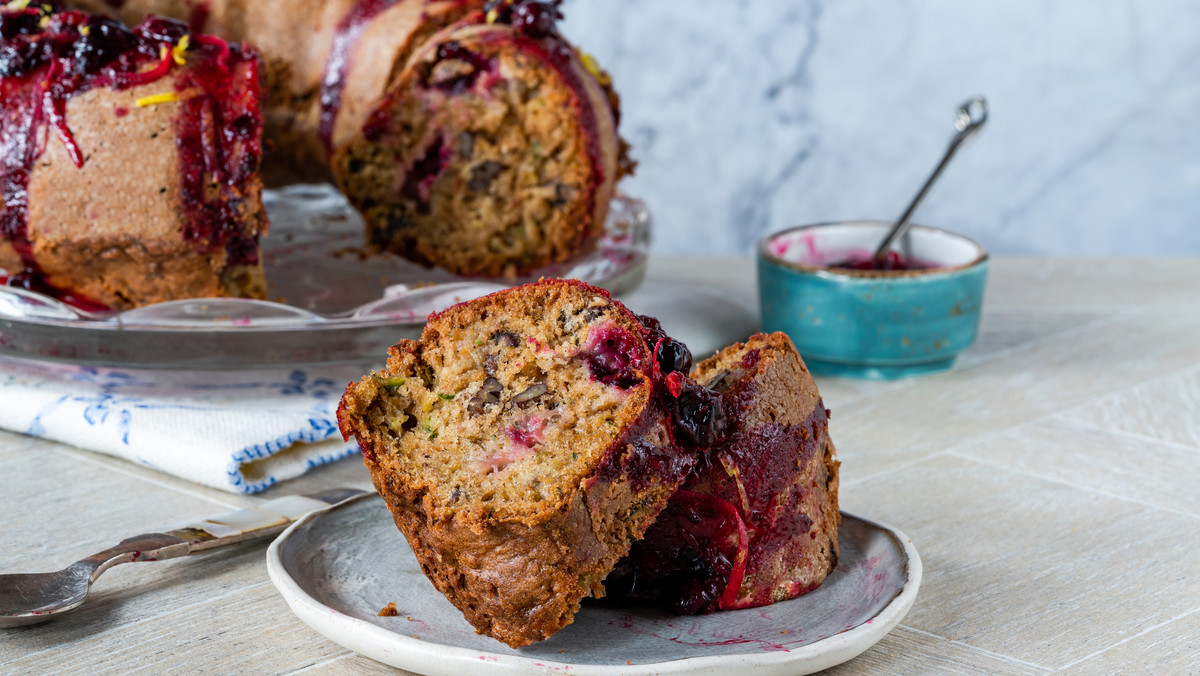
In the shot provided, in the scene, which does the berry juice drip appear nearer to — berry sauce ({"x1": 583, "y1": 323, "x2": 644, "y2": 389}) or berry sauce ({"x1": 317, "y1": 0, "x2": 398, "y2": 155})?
berry sauce ({"x1": 317, "y1": 0, "x2": 398, "y2": 155})

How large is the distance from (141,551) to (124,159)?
75 cm

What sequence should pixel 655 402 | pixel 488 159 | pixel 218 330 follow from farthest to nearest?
pixel 488 159
pixel 218 330
pixel 655 402

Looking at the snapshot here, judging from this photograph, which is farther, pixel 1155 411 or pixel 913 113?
pixel 913 113

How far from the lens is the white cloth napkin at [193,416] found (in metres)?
1.77

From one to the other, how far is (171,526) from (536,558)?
2.36ft

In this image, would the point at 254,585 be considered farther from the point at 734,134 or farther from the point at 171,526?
the point at 734,134

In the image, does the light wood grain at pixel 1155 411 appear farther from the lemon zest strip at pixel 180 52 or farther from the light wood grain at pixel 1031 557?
the lemon zest strip at pixel 180 52

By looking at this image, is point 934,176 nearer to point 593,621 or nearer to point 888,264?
point 888,264

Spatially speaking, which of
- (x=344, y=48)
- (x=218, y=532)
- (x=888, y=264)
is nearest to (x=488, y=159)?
(x=344, y=48)

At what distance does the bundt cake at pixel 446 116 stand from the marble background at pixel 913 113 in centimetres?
144

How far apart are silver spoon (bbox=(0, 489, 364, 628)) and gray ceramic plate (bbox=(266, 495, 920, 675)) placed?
0.51 feet

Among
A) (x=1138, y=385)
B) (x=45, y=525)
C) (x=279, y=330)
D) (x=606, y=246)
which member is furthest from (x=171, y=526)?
(x=1138, y=385)

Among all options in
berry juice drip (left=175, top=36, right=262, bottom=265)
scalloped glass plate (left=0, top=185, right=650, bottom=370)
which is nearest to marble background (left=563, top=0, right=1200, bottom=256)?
scalloped glass plate (left=0, top=185, right=650, bottom=370)

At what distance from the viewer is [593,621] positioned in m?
1.25
